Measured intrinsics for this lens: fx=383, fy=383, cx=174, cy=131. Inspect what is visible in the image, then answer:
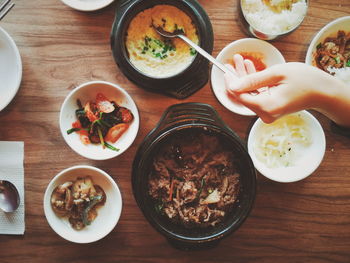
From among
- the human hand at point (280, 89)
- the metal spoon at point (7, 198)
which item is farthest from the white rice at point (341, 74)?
the metal spoon at point (7, 198)

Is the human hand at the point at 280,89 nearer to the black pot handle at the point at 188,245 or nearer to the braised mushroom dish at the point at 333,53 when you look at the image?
the braised mushroom dish at the point at 333,53

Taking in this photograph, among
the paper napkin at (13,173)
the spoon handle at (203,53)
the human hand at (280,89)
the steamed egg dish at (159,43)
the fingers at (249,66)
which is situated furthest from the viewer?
the paper napkin at (13,173)

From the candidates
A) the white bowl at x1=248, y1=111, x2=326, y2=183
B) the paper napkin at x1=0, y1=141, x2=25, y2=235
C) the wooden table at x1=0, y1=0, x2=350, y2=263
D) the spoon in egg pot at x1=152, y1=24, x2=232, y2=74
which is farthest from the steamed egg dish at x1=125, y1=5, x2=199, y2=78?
the paper napkin at x1=0, y1=141, x2=25, y2=235

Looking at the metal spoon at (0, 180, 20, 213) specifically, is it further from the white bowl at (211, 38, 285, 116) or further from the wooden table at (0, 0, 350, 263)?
the white bowl at (211, 38, 285, 116)

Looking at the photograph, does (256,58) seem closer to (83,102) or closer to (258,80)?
(258,80)

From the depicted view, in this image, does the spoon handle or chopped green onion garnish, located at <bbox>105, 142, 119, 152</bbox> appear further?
chopped green onion garnish, located at <bbox>105, 142, 119, 152</bbox>

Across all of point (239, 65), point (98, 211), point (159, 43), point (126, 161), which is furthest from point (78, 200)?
point (239, 65)

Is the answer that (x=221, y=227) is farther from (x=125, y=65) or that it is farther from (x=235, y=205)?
(x=125, y=65)
